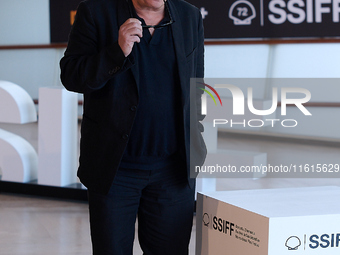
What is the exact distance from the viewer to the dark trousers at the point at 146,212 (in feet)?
5.00

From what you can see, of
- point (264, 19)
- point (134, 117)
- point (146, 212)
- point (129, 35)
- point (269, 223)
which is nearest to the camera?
point (269, 223)

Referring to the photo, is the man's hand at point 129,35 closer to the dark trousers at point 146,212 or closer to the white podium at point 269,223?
the dark trousers at point 146,212

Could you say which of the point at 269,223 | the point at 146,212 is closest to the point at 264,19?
the point at 146,212

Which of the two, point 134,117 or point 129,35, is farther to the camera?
point 134,117

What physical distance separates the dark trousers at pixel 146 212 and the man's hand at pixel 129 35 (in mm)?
391

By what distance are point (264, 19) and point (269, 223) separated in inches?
190

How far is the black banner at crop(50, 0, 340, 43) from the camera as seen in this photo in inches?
211

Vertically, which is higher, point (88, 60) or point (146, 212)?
point (88, 60)

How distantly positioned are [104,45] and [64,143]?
273 centimetres

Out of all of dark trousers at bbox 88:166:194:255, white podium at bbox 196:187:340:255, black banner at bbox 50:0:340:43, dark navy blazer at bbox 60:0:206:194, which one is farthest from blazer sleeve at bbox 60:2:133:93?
black banner at bbox 50:0:340:43

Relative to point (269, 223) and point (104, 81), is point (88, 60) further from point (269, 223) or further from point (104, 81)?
point (269, 223)

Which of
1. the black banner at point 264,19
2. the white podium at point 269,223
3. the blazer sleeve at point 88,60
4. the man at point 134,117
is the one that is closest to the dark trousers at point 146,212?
the man at point 134,117

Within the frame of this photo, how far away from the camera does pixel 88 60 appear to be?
4.70ft

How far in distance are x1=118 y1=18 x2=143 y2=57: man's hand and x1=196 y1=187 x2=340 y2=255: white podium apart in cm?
50
